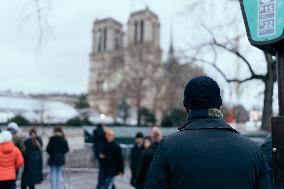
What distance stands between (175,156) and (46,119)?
61029mm

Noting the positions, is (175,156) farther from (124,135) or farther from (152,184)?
(124,135)

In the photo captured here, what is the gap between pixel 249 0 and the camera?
12.1ft

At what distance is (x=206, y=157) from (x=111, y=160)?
804cm

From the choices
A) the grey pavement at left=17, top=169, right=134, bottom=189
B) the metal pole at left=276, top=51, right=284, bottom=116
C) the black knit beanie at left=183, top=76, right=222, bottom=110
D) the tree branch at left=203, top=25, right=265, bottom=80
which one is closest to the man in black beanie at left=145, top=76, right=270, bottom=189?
the black knit beanie at left=183, top=76, right=222, bottom=110

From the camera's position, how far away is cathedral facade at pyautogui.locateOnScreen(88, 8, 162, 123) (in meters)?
50.3

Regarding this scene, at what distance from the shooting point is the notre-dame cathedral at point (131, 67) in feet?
164

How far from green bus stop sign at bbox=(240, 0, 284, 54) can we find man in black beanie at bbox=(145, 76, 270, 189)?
1.23 metres

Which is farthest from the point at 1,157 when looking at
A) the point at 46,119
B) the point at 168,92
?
the point at 46,119

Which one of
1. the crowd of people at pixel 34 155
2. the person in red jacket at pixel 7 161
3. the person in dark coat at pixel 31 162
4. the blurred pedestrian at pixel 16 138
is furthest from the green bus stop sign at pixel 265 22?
the person in dark coat at pixel 31 162

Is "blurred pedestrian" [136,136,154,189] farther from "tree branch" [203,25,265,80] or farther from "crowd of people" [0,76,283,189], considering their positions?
"tree branch" [203,25,265,80]

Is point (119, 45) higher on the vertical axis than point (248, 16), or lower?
higher

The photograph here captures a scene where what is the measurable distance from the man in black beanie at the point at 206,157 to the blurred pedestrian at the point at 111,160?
25.6ft

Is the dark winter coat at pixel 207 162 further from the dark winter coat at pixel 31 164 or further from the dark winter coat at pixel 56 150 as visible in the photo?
the dark winter coat at pixel 56 150

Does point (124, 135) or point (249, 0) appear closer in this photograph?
point (249, 0)
